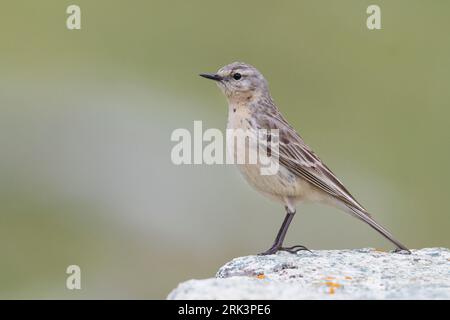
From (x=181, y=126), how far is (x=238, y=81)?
1154cm

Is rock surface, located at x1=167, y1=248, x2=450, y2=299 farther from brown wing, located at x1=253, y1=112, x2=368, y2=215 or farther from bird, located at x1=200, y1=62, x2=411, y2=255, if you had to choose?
brown wing, located at x1=253, y1=112, x2=368, y2=215

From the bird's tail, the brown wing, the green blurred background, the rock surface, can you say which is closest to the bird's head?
the brown wing

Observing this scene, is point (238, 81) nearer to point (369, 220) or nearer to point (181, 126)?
point (369, 220)

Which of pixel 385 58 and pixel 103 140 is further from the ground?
pixel 385 58

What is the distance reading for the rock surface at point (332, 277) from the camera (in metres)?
7.28

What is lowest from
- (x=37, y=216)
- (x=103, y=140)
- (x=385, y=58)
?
(x=37, y=216)

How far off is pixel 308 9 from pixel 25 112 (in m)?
13.2

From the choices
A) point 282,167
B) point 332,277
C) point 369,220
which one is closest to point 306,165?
point 282,167

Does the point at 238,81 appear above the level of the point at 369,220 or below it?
above

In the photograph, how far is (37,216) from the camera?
762 inches

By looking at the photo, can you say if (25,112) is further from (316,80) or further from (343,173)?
(316,80)

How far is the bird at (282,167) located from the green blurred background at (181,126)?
240 inches

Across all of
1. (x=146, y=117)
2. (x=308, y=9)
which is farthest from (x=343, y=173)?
(x=308, y=9)

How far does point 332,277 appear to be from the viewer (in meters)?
8.27
